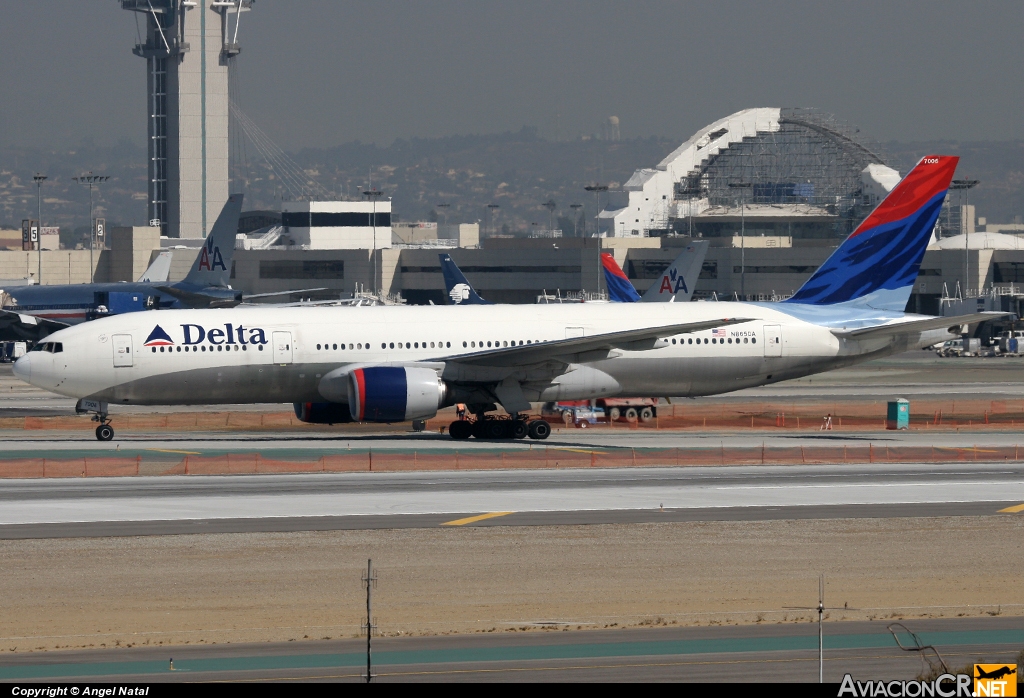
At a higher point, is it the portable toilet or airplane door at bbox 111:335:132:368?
airplane door at bbox 111:335:132:368

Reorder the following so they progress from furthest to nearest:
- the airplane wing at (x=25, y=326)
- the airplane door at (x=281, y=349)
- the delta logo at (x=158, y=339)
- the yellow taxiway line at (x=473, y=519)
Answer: the airplane wing at (x=25, y=326)
the airplane door at (x=281, y=349)
the delta logo at (x=158, y=339)
the yellow taxiway line at (x=473, y=519)

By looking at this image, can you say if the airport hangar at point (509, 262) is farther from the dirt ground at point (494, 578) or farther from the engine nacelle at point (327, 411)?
the dirt ground at point (494, 578)

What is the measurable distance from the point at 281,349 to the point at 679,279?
54.2 m

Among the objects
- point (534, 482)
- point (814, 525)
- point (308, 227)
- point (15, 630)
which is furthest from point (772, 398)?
point (308, 227)

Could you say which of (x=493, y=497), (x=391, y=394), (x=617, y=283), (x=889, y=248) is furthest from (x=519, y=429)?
(x=617, y=283)

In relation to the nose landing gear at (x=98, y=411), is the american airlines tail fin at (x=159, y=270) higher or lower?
higher

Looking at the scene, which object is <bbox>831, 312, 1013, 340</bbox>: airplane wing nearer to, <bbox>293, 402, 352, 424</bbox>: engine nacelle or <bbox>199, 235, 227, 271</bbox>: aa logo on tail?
<bbox>293, 402, 352, 424</bbox>: engine nacelle

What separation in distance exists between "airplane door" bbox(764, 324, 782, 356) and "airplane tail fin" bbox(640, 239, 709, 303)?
42.6 metres

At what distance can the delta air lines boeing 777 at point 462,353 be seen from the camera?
1817 inches

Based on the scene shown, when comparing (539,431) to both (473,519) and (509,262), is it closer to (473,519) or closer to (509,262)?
(473,519)

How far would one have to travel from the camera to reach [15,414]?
5856 centimetres

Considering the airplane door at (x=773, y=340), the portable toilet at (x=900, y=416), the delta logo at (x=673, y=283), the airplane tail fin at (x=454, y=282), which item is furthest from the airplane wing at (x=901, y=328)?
the airplane tail fin at (x=454, y=282)

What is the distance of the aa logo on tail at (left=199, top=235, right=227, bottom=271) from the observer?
10562 centimetres

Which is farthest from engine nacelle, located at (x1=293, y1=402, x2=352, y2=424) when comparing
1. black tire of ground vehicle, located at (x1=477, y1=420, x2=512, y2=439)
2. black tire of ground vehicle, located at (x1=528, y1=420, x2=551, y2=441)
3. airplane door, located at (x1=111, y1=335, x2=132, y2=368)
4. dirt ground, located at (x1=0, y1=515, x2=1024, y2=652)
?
dirt ground, located at (x1=0, y1=515, x2=1024, y2=652)
